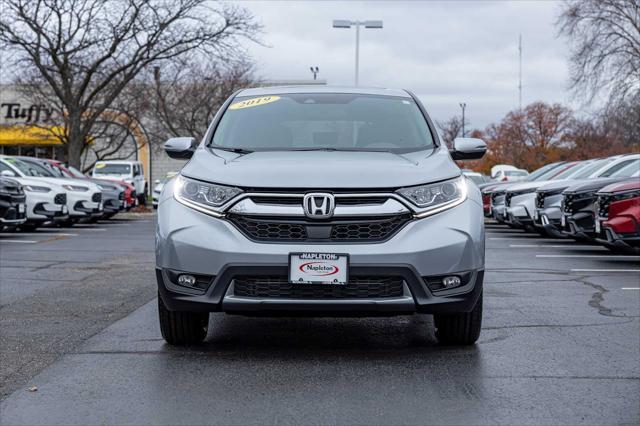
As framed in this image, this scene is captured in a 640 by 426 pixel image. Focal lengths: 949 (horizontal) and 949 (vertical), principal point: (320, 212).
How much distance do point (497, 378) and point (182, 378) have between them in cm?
172

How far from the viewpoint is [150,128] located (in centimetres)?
4725

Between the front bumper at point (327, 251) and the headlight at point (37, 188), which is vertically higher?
the front bumper at point (327, 251)

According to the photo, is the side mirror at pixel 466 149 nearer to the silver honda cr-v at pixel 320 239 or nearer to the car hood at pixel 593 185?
the silver honda cr-v at pixel 320 239

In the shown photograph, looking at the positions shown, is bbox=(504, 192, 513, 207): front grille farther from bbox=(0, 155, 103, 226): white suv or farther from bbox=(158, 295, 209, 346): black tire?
bbox=(158, 295, 209, 346): black tire

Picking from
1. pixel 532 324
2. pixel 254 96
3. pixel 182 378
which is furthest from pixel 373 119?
pixel 182 378

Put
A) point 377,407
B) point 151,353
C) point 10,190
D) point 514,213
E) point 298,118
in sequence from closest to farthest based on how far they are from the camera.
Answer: point 377,407, point 151,353, point 298,118, point 10,190, point 514,213

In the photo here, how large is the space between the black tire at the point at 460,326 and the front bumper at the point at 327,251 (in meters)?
0.37

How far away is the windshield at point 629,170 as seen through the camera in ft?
50.3

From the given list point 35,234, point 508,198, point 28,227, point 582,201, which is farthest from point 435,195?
Answer: point 28,227

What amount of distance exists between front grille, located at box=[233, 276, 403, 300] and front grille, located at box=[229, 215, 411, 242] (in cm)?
24

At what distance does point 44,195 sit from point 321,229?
1569cm

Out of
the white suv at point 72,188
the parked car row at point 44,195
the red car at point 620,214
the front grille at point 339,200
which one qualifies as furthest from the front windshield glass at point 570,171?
the front grille at point 339,200

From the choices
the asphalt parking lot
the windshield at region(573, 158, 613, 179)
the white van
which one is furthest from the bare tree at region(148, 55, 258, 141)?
the asphalt parking lot

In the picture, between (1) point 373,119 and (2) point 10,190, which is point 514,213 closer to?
(2) point 10,190
